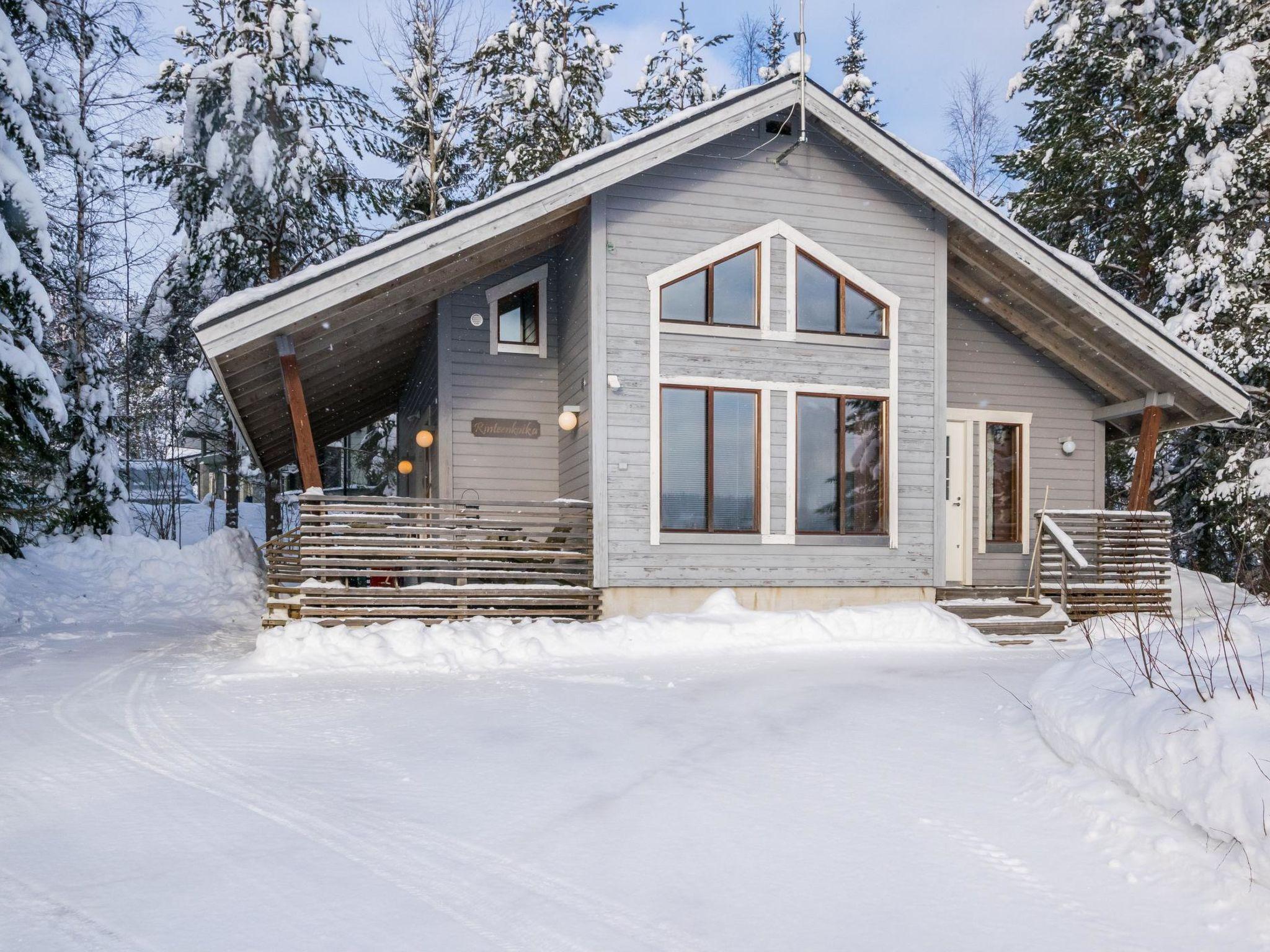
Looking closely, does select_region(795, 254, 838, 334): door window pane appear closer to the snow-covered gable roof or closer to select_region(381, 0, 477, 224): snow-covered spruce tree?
the snow-covered gable roof

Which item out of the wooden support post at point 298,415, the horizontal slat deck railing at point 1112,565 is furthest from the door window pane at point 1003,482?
the wooden support post at point 298,415

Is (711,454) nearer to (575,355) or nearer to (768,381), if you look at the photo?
(768,381)

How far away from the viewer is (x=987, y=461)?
1238 centimetres

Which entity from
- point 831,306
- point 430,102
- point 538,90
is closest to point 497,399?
point 831,306

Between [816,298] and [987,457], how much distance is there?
354 centimetres

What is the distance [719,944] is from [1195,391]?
11028 millimetres

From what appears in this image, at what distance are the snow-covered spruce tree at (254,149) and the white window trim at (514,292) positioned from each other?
7604mm

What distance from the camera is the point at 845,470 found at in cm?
1061

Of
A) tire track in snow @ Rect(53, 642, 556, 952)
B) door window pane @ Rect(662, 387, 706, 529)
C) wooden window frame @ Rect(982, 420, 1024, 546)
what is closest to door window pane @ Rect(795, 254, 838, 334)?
door window pane @ Rect(662, 387, 706, 529)

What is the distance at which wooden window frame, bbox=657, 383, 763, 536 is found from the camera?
10.0 m

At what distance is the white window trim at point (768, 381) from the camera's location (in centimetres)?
1003

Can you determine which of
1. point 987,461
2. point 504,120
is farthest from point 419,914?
point 504,120

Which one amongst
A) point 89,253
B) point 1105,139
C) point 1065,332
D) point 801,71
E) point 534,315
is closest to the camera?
point 801,71

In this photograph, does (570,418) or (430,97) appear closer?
(570,418)
